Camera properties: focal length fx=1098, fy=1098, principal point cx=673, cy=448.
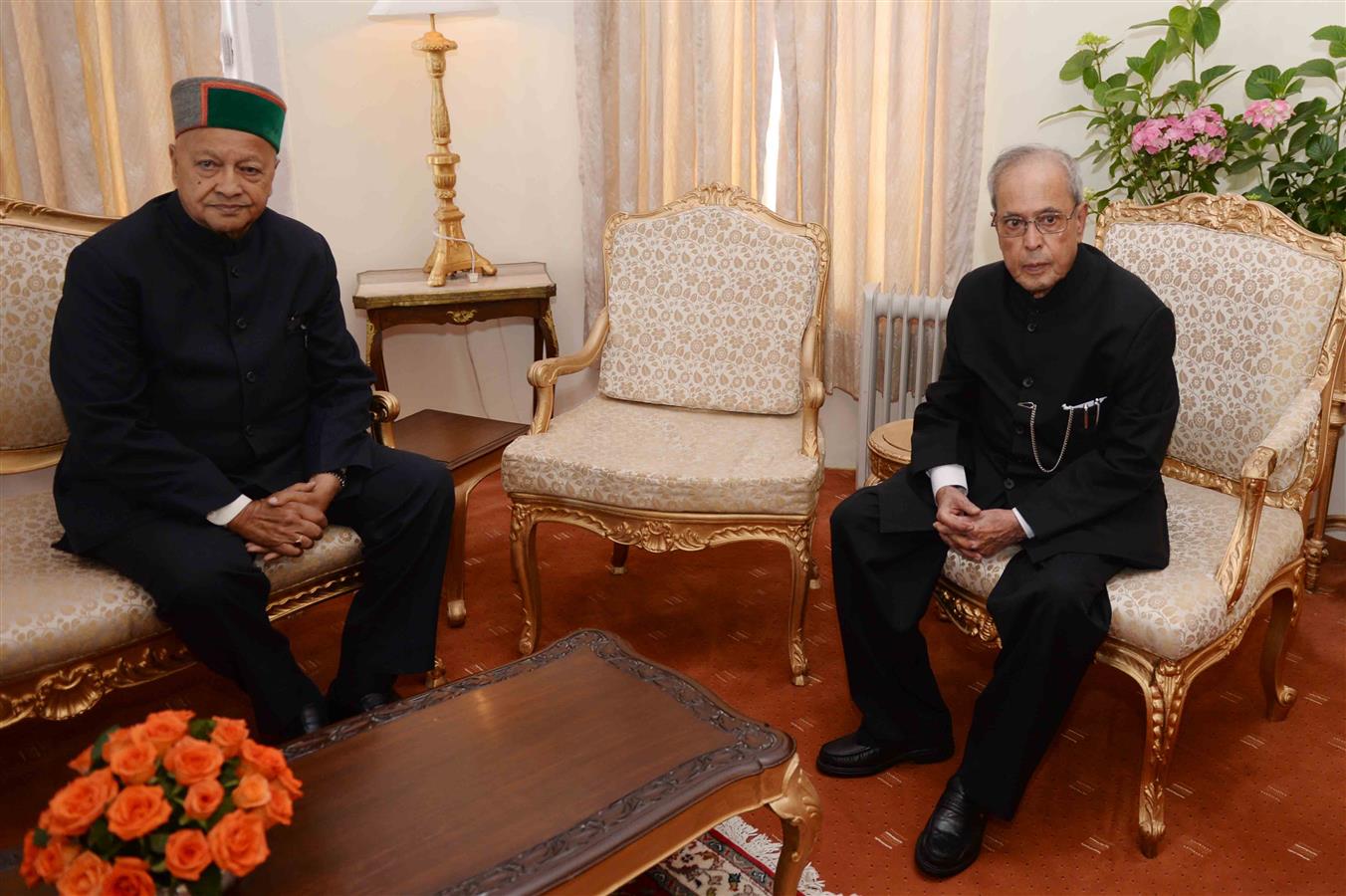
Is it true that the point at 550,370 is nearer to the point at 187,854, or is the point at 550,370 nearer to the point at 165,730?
the point at 165,730

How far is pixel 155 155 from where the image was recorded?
380 centimetres

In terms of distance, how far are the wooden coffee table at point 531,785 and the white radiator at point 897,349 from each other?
227 cm

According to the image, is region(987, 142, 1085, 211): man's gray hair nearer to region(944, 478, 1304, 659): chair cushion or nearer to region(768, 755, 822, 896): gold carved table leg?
region(944, 478, 1304, 659): chair cushion

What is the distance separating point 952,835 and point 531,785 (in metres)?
1.01

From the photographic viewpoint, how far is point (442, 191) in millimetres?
4434

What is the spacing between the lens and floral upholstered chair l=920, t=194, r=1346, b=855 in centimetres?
232

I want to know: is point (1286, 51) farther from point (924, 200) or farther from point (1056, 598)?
point (1056, 598)

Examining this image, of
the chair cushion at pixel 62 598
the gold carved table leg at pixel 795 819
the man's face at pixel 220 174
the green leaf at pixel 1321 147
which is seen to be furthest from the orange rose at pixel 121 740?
the green leaf at pixel 1321 147

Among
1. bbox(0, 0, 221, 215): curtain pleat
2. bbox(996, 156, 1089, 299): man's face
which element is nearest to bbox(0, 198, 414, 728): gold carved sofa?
bbox(0, 0, 221, 215): curtain pleat

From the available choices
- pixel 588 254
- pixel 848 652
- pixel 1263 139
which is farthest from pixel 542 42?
pixel 848 652

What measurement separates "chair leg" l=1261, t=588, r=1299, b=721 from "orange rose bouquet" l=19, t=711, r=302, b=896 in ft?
8.01

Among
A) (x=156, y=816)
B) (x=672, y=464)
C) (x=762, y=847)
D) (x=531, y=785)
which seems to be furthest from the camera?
(x=672, y=464)

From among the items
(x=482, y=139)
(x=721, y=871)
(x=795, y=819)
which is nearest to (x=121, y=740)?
(x=795, y=819)

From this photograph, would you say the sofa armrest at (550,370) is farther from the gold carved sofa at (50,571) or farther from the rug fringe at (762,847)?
the rug fringe at (762,847)
